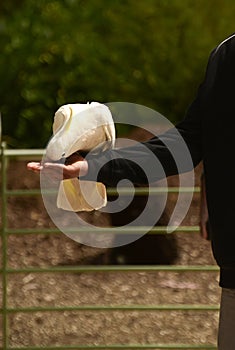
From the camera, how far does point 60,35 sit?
26.8ft

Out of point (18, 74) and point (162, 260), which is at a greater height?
point (18, 74)

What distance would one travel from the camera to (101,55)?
8.08m

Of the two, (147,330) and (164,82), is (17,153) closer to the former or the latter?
(147,330)

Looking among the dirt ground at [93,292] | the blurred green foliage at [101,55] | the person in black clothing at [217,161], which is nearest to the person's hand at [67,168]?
the person in black clothing at [217,161]

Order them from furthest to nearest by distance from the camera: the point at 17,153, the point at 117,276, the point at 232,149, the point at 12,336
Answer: the point at 117,276 < the point at 12,336 < the point at 17,153 < the point at 232,149

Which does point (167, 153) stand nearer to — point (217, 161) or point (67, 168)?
point (217, 161)

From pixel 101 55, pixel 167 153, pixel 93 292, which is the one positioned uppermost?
pixel 167 153

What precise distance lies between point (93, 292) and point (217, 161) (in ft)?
13.5

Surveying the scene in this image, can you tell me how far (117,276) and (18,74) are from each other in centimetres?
171

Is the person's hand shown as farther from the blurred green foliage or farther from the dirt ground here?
the blurred green foliage

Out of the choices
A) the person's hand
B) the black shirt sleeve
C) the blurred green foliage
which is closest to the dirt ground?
the blurred green foliage

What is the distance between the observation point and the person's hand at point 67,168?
286 cm

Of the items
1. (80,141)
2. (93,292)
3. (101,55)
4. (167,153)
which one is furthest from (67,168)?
(101,55)

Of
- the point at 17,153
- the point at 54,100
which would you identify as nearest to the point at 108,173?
the point at 17,153
